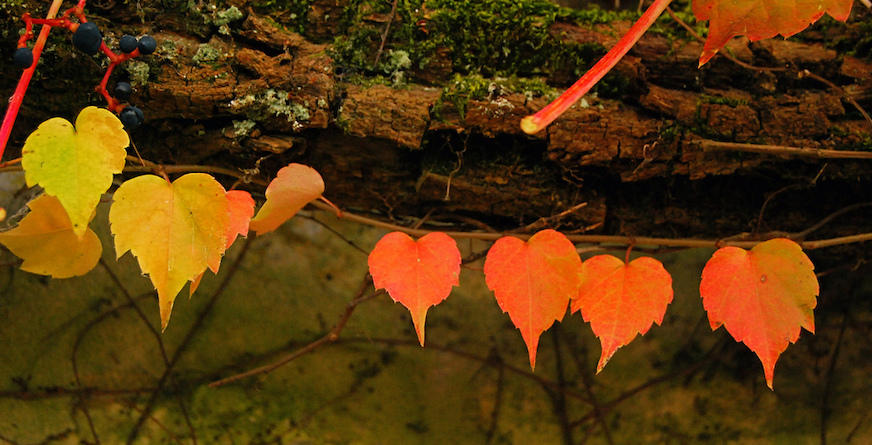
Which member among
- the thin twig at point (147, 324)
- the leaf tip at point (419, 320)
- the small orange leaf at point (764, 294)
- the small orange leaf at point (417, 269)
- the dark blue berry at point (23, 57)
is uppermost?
the dark blue berry at point (23, 57)

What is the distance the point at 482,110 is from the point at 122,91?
393 millimetres

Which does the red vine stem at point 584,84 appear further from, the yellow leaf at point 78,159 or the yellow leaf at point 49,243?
the yellow leaf at point 49,243

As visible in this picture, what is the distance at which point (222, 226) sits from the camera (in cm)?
53

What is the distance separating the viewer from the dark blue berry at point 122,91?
0.57 m

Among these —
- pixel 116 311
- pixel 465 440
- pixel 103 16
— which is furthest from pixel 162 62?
pixel 465 440

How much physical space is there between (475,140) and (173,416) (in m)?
0.70

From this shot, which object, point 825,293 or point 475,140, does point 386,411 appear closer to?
point 475,140

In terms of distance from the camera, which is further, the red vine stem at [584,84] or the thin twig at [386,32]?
the thin twig at [386,32]

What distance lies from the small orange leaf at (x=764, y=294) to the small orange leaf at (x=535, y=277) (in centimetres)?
16

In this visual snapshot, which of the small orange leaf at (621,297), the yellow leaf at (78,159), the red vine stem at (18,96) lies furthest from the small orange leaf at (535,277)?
the red vine stem at (18,96)

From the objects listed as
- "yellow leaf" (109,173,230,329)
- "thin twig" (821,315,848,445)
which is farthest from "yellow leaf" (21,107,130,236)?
"thin twig" (821,315,848,445)

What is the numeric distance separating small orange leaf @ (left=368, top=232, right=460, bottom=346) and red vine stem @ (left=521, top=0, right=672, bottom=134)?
0.64 feet

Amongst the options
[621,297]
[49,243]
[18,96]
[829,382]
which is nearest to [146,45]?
[18,96]

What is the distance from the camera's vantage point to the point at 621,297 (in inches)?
24.4
